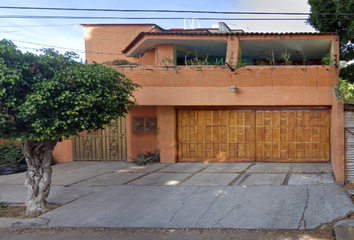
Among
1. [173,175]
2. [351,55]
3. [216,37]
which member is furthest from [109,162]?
[351,55]

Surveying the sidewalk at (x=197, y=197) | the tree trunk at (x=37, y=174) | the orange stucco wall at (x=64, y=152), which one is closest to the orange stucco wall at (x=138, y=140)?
the sidewalk at (x=197, y=197)

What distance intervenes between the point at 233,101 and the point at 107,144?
5311 mm

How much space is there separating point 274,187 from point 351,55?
290 inches

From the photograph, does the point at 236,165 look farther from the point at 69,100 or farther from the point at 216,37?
the point at 69,100

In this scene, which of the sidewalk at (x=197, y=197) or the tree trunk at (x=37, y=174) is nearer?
the sidewalk at (x=197, y=197)

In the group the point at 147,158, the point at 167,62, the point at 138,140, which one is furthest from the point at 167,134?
the point at 167,62

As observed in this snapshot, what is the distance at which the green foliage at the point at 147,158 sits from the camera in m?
11.3

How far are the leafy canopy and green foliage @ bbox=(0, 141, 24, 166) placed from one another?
6.59 meters

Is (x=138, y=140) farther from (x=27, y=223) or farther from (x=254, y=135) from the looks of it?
(x=27, y=223)

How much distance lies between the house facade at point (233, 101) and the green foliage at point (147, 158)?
0.76 feet

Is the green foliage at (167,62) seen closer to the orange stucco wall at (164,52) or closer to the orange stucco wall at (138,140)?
the orange stucco wall at (164,52)

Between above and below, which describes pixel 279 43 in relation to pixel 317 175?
above

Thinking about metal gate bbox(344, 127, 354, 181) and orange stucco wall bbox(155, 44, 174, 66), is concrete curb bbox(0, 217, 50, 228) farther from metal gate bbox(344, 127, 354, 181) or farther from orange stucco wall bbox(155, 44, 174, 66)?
orange stucco wall bbox(155, 44, 174, 66)

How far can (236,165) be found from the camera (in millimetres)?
10477
